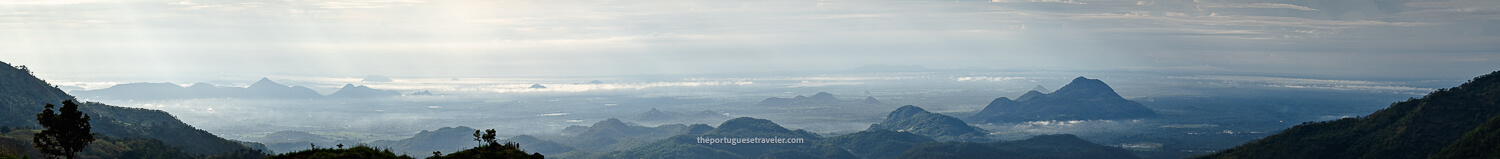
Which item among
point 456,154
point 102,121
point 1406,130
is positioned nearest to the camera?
point 456,154

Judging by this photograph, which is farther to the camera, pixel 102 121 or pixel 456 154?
pixel 102 121

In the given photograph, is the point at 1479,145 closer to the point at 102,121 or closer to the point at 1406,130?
the point at 1406,130

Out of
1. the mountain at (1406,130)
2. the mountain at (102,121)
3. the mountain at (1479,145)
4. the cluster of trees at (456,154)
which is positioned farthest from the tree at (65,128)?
the mountain at (1406,130)

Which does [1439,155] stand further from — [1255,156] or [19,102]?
[19,102]

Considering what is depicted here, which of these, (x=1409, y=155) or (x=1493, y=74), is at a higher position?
(x=1493, y=74)

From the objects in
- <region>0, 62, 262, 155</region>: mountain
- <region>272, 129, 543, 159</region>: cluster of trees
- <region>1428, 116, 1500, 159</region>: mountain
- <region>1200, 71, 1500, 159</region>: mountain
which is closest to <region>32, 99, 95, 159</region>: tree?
<region>272, 129, 543, 159</region>: cluster of trees

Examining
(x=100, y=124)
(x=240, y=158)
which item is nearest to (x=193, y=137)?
(x=100, y=124)

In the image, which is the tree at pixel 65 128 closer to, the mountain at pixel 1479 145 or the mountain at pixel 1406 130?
the mountain at pixel 1479 145

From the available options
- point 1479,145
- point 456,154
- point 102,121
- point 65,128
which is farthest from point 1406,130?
point 102,121
